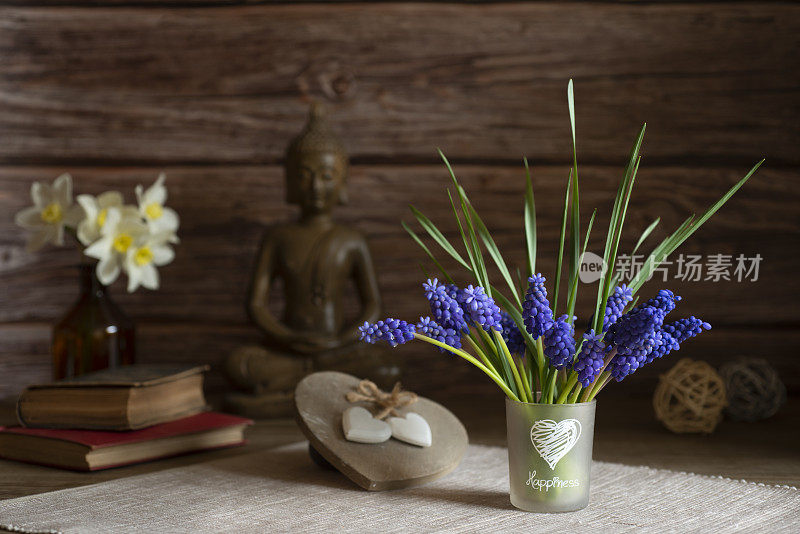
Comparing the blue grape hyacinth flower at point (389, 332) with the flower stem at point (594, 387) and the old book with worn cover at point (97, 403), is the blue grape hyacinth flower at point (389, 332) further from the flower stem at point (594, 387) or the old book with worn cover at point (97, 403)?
the old book with worn cover at point (97, 403)

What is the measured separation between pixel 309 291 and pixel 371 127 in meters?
0.37

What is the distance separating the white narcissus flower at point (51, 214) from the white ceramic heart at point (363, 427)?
0.67 meters

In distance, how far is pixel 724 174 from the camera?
154 centimetres

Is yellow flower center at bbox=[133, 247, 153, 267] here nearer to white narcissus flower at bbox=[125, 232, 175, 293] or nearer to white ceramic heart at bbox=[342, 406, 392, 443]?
white narcissus flower at bbox=[125, 232, 175, 293]

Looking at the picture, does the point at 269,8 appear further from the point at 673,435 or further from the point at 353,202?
the point at 673,435

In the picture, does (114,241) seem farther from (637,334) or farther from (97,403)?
(637,334)

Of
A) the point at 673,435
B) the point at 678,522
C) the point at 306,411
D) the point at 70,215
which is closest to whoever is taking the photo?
the point at 678,522

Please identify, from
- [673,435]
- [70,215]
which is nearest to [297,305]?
[70,215]

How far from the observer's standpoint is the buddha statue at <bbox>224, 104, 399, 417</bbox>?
136cm

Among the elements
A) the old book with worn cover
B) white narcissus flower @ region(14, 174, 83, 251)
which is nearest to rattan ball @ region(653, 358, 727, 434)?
the old book with worn cover

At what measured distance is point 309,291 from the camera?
4.63ft

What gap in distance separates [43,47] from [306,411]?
104 cm

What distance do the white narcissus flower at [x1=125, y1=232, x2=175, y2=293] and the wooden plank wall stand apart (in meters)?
0.20

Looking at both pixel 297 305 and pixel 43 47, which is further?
pixel 43 47
